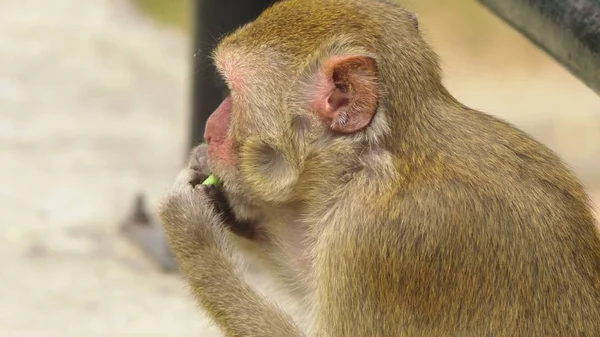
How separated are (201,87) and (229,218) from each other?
3.38m

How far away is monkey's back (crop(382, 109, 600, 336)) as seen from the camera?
3664mm

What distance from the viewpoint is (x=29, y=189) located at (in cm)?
1002

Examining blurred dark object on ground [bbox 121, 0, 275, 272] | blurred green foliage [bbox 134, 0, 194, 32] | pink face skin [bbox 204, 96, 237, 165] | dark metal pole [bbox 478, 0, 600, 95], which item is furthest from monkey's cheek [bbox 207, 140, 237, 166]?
blurred green foliage [bbox 134, 0, 194, 32]

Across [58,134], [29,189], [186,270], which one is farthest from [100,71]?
[186,270]

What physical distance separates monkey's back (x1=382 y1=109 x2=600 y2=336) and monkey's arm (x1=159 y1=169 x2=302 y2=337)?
25.0 inches

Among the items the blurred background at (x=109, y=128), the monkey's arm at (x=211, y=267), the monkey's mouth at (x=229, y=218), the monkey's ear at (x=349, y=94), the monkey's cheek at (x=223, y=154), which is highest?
the monkey's ear at (x=349, y=94)

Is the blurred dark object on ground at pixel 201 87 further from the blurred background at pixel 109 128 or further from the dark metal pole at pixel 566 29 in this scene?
the dark metal pole at pixel 566 29

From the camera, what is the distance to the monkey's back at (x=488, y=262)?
12.0ft

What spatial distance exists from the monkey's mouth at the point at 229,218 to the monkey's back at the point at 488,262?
34.6 inches

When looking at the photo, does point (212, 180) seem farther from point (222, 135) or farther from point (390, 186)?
point (390, 186)

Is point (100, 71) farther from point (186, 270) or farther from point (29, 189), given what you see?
point (186, 270)

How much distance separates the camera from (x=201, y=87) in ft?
25.0

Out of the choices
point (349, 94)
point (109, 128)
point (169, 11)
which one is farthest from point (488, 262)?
point (169, 11)

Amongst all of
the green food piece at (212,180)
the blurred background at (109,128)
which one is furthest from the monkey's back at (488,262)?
the blurred background at (109,128)
